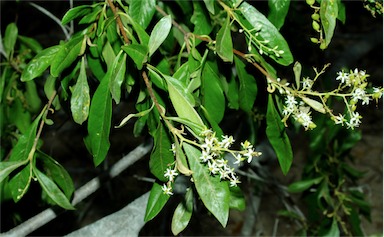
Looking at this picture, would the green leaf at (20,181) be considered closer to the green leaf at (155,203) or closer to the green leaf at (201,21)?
the green leaf at (155,203)

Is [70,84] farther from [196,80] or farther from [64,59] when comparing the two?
[196,80]

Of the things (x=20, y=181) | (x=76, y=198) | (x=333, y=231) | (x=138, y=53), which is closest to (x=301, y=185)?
(x=333, y=231)

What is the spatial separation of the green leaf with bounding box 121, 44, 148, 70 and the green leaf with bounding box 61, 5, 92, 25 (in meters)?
0.13

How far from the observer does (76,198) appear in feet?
4.23

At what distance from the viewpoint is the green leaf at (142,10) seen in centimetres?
95

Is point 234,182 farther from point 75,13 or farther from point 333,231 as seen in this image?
point 333,231

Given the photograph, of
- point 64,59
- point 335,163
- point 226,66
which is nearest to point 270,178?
point 335,163

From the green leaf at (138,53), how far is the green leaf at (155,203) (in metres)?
0.20

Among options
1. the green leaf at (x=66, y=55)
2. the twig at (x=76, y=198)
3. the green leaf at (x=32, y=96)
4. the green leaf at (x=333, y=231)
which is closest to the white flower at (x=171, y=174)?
the green leaf at (x=66, y=55)

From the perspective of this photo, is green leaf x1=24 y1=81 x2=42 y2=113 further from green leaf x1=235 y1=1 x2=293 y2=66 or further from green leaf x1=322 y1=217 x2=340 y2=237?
green leaf x1=322 y1=217 x2=340 y2=237

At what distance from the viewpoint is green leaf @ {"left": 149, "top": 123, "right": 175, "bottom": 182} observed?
835 millimetres

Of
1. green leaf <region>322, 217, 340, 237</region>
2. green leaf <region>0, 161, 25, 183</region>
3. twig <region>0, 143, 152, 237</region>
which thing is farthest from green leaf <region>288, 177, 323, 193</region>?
green leaf <region>0, 161, 25, 183</region>

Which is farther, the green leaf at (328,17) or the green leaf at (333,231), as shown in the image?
the green leaf at (333,231)

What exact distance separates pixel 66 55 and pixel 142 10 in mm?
147
